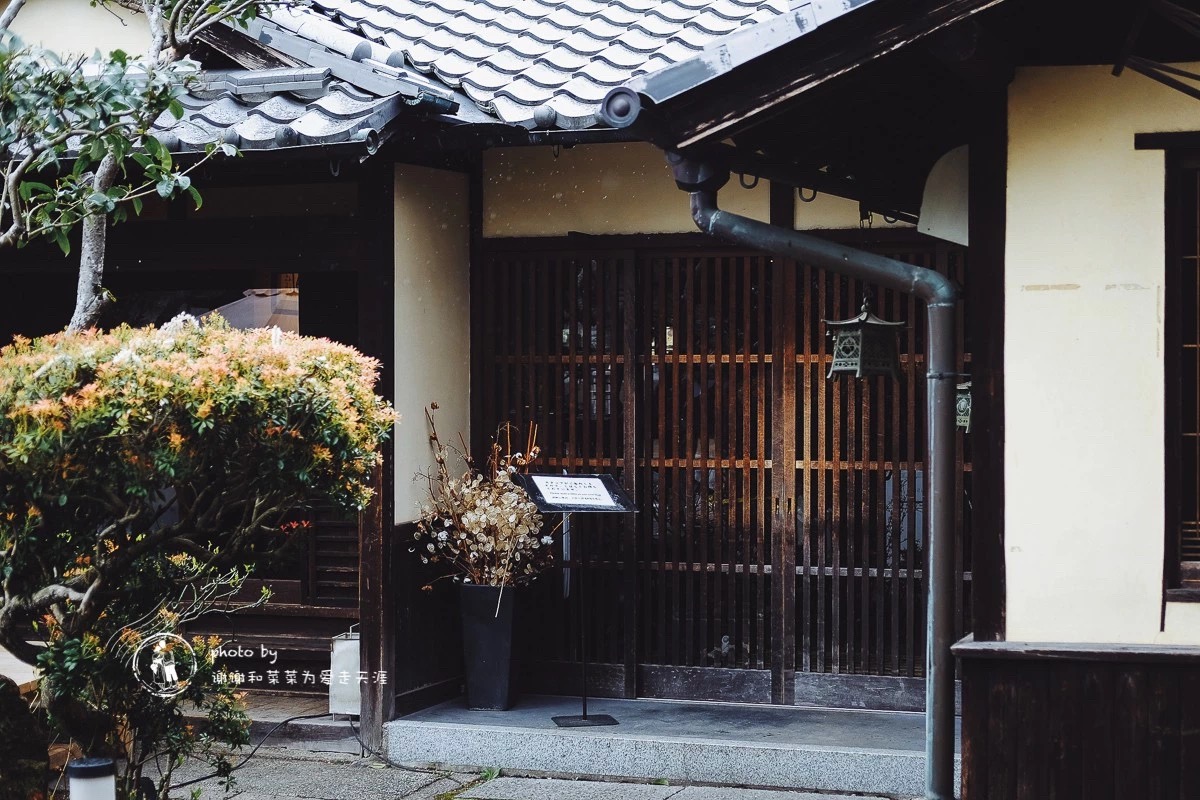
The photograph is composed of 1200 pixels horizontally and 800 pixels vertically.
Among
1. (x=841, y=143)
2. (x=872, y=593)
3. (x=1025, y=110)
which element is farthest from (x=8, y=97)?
(x=872, y=593)

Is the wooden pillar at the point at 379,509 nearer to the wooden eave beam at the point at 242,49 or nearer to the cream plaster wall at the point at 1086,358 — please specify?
the wooden eave beam at the point at 242,49

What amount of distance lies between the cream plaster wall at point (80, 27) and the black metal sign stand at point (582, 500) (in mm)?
4169

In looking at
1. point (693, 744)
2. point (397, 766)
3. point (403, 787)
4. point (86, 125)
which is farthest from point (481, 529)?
point (86, 125)

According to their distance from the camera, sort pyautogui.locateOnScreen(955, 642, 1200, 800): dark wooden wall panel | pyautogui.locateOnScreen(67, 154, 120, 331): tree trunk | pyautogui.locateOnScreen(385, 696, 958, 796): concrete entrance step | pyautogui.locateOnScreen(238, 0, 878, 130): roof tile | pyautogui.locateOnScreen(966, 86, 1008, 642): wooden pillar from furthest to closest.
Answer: pyautogui.locateOnScreen(238, 0, 878, 130): roof tile → pyautogui.locateOnScreen(385, 696, 958, 796): concrete entrance step → pyautogui.locateOnScreen(67, 154, 120, 331): tree trunk → pyautogui.locateOnScreen(966, 86, 1008, 642): wooden pillar → pyautogui.locateOnScreen(955, 642, 1200, 800): dark wooden wall panel

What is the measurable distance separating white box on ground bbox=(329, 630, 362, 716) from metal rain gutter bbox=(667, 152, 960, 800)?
4.82m

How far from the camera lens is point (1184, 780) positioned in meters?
5.41

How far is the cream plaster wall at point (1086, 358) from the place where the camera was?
5531mm

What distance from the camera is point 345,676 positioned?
9.52 metres

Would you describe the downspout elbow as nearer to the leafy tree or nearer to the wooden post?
the leafy tree

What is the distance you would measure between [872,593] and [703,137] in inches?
190

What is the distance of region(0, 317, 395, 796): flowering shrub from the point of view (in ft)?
17.0

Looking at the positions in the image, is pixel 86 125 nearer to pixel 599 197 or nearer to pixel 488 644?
pixel 599 197

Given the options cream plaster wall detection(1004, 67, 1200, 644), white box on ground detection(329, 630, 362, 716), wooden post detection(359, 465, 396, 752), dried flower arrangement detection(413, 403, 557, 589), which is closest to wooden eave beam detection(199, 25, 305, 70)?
dried flower arrangement detection(413, 403, 557, 589)

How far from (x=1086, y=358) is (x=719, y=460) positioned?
4236mm
